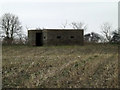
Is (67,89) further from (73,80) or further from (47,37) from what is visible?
(47,37)

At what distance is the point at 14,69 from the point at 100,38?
5089cm

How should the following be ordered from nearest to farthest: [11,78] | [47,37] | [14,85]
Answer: [14,85]
[11,78]
[47,37]

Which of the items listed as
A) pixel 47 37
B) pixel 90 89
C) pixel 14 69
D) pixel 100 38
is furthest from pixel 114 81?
pixel 100 38

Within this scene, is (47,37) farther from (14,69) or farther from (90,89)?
(90,89)

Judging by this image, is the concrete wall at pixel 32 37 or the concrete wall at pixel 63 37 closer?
the concrete wall at pixel 63 37

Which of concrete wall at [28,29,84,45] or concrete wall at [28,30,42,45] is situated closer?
concrete wall at [28,29,84,45]

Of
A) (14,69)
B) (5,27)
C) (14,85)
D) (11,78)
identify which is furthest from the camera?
(5,27)

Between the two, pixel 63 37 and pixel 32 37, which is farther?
pixel 32 37

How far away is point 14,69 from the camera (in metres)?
10.8

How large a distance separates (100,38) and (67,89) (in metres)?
53.6

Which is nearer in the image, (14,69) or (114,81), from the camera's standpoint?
(114,81)

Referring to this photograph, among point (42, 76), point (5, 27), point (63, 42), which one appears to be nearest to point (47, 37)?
point (63, 42)

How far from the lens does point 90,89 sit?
7457mm

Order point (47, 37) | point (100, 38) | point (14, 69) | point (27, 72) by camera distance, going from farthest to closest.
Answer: point (100, 38), point (47, 37), point (14, 69), point (27, 72)
